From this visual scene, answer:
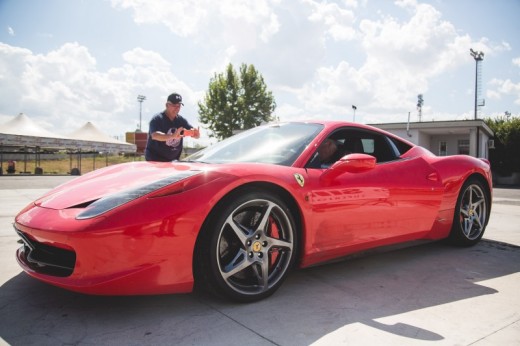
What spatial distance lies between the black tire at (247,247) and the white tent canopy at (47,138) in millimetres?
21006

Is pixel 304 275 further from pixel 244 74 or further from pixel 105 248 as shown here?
pixel 244 74

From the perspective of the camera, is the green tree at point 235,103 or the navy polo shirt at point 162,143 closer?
the navy polo shirt at point 162,143

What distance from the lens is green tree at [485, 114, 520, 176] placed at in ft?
81.4

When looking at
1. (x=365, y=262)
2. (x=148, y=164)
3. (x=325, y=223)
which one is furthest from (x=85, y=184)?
(x=365, y=262)

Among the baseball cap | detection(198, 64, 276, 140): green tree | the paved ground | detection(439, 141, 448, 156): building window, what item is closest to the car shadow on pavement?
the paved ground

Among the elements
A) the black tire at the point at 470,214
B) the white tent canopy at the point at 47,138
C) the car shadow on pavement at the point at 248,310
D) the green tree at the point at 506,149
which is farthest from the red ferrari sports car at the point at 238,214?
the green tree at the point at 506,149

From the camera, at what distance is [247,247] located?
2.24 metres

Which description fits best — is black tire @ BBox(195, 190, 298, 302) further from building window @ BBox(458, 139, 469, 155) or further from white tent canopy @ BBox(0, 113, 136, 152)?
building window @ BBox(458, 139, 469, 155)

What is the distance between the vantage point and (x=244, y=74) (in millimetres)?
40719

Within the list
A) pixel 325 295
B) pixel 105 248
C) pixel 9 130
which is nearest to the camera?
pixel 105 248

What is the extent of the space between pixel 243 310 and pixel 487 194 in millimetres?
3133

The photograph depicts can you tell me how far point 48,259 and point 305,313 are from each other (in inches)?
55.0

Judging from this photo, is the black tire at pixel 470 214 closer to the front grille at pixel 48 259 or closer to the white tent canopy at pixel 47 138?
the front grille at pixel 48 259

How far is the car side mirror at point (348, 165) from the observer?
2.55 metres
